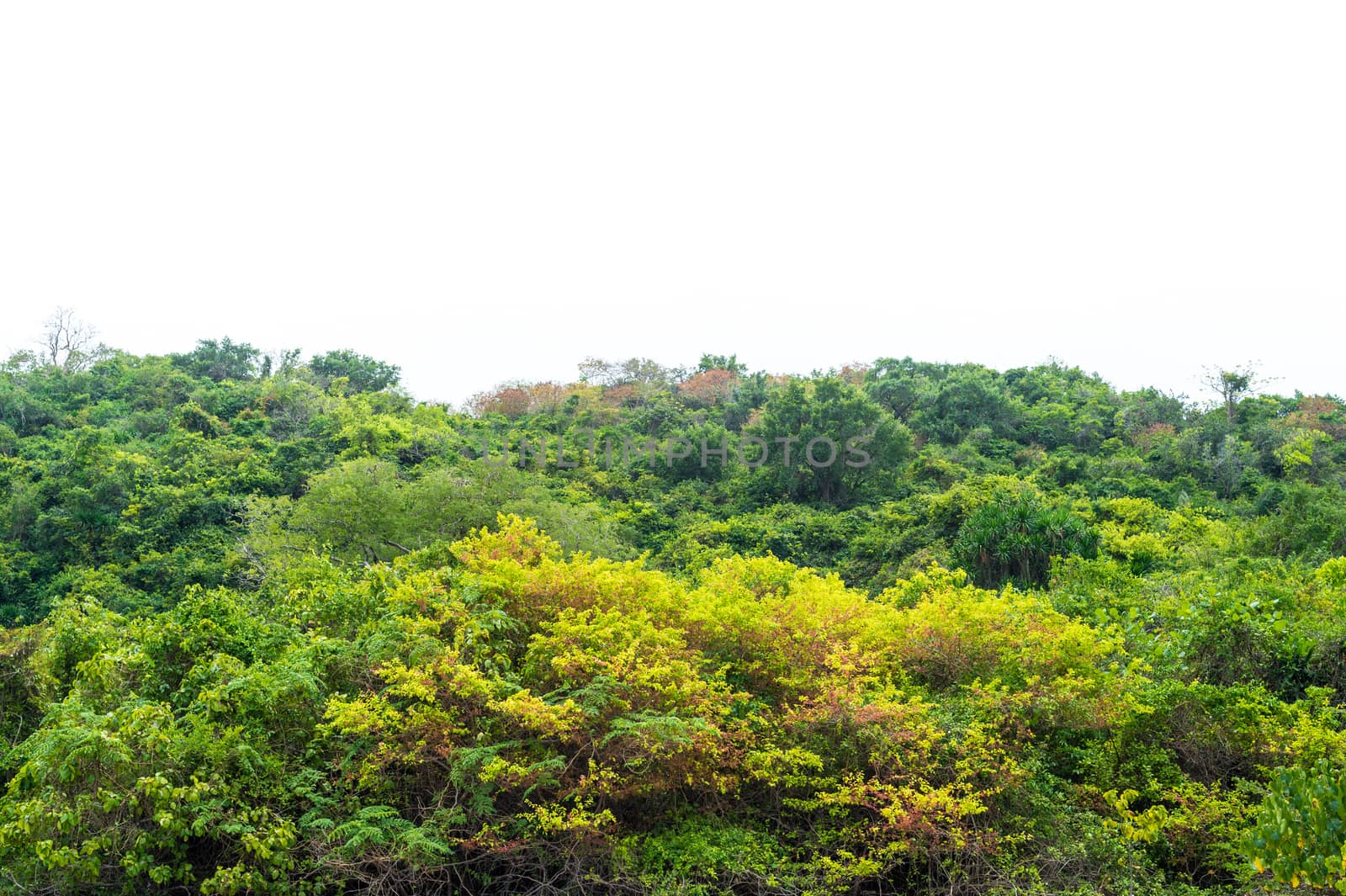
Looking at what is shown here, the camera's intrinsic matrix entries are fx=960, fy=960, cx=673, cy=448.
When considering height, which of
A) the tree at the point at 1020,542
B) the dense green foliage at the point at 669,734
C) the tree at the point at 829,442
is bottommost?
the dense green foliage at the point at 669,734

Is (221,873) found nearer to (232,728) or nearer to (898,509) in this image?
(232,728)

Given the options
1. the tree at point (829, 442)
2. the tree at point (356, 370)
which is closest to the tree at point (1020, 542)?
the tree at point (829, 442)

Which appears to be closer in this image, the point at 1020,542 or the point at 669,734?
the point at 669,734

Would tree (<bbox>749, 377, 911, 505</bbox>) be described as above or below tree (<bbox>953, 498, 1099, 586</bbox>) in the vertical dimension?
above

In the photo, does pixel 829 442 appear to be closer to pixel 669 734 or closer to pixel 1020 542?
pixel 1020 542

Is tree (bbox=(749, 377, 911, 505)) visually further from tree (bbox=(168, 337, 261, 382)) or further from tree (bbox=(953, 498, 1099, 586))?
tree (bbox=(168, 337, 261, 382))

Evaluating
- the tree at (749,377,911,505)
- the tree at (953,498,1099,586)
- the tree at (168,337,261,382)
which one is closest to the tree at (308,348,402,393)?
the tree at (168,337,261,382)

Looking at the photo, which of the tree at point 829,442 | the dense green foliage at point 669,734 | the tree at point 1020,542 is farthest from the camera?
the tree at point 829,442

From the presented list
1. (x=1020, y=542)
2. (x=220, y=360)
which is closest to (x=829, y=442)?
(x=1020, y=542)

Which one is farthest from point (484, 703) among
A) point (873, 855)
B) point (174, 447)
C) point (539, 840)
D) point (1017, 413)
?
point (1017, 413)

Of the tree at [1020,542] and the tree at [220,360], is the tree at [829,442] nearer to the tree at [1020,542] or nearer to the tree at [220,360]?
the tree at [1020,542]

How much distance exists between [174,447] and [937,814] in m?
24.8

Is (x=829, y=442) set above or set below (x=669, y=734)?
above

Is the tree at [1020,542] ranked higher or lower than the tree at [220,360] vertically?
lower
